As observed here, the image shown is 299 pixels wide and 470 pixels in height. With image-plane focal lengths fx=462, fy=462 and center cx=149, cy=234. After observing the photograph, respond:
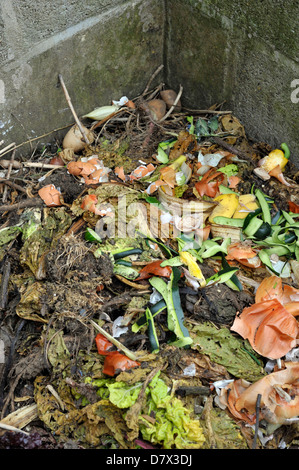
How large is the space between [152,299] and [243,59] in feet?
7.03

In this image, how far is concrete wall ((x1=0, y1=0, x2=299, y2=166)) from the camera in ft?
11.4

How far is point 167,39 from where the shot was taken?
433 cm

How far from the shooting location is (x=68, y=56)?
12.6ft

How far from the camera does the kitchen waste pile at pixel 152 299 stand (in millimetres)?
2582

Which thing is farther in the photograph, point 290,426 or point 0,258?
point 0,258

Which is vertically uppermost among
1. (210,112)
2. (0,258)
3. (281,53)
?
(281,53)

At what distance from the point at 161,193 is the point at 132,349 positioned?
1241 millimetres

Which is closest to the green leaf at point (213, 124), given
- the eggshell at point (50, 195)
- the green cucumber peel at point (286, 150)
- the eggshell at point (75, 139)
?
the green cucumber peel at point (286, 150)

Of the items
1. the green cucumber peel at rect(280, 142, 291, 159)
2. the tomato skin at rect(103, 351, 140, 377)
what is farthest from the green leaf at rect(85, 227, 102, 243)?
the green cucumber peel at rect(280, 142, 291, 159)

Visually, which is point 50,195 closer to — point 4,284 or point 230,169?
point 4,284

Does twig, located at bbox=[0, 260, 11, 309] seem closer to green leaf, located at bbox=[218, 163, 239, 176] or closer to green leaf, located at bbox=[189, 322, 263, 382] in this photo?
green leaf, located at bbox=[189, 322, 263, 382]

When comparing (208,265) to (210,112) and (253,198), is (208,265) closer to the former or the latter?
(253,198)

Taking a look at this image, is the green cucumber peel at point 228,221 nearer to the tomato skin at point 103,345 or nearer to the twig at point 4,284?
the tomato skin at point 103,345
